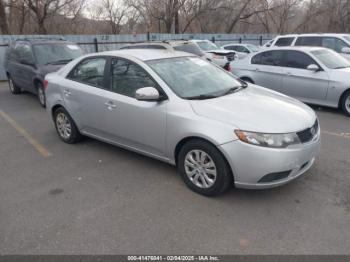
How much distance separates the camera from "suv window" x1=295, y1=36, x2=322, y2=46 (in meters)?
10.4

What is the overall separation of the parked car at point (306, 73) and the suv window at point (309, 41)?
9.93ft

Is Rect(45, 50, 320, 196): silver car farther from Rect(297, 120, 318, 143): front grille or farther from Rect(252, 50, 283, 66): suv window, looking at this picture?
Rect(252, 50, 283, 66): suv window

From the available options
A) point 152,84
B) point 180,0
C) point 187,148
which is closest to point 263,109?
point 187,148

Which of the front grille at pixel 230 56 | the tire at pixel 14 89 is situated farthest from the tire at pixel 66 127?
the front grille at pixel 230 56

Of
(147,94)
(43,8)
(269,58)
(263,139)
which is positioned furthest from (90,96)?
(43,8)

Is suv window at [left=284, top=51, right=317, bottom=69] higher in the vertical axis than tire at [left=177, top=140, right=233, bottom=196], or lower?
higher

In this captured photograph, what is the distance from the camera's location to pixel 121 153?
482 cm

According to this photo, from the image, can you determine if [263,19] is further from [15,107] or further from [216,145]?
[216,145]

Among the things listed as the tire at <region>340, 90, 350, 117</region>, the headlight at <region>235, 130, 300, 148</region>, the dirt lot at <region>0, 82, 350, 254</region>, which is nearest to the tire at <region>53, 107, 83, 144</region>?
the dirt lot at <region>0, 82, 350, 254</region>

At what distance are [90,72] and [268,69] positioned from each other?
5104 mm

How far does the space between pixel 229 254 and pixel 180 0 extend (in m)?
26.5

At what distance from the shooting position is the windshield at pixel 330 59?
23.4 ft

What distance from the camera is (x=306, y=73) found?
727 cm

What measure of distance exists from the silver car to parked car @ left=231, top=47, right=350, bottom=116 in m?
3.44
